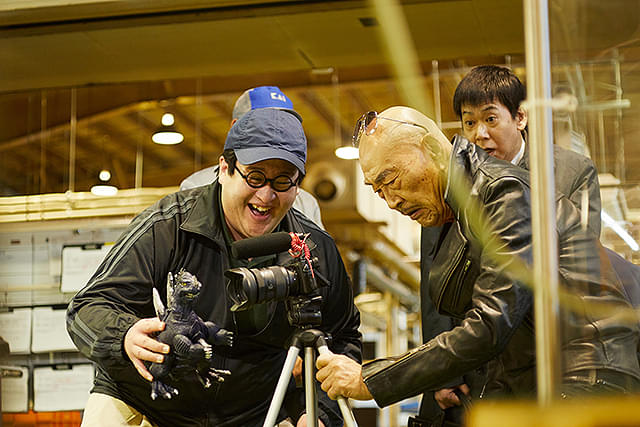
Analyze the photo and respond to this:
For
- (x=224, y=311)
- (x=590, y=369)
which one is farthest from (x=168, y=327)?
(x=590, y=369)

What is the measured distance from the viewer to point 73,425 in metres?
4.83

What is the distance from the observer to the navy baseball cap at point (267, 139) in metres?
2.18

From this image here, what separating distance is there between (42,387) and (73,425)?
34cm

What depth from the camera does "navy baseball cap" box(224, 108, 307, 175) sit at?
7.16 feet

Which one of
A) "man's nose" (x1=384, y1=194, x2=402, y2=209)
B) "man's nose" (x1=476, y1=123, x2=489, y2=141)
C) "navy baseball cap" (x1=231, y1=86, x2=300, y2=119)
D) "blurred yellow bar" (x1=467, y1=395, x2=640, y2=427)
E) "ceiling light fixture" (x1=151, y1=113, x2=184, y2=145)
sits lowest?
"blurred yellow bar" (x1=467, y1=395, x2=640, y2=427)

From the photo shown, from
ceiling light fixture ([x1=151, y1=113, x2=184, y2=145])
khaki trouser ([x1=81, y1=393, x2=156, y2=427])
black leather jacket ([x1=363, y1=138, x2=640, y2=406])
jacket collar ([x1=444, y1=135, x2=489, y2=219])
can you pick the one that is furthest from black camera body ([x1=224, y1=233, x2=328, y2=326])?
ceiling light fixture ([x1=151, y1=113, x2=184, y2=145])

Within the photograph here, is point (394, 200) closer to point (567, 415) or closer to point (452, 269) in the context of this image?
point (452, 269)

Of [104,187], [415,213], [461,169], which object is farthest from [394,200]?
[104,187]

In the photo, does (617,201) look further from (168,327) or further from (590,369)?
(168,327)

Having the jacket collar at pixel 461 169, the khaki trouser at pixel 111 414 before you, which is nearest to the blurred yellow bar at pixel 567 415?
the jacket collar at pixel 461 169

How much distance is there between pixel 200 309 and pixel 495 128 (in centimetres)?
98

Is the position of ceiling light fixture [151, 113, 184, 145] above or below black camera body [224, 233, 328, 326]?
above

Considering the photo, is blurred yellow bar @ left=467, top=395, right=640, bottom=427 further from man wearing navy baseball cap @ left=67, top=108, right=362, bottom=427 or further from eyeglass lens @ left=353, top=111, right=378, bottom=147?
man wearing navy baseball cap @ left=67, top=108, right=362, bottom=427

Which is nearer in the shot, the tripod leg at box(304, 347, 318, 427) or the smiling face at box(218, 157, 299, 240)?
the tripod leg at box(304, 347, 318, 427)
